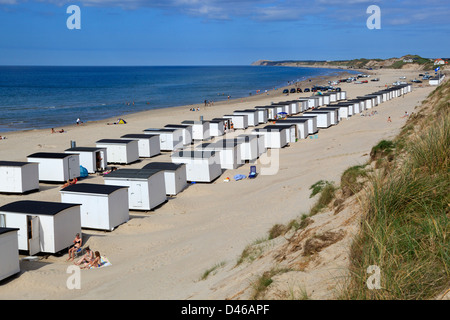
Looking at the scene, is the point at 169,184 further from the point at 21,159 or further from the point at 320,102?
the point at 320,102

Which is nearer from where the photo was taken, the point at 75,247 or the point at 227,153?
the point at 75,247

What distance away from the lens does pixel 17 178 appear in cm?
2288

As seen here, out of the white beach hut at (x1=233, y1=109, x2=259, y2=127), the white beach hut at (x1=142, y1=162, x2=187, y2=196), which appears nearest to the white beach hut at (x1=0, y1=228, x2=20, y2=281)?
the white beach hut at (x1=142, y1=162, x2=187, y2=196)

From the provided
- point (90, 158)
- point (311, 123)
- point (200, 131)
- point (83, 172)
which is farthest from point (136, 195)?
point (311, 123)

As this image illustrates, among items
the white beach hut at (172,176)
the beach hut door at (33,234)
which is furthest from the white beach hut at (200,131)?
the beach hut door at (33,234)

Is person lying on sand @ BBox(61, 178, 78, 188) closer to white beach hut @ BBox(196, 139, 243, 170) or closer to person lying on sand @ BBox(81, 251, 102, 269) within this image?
white beach hut @ BBox(196, 139, 243, 170)

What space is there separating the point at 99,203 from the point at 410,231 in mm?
13376

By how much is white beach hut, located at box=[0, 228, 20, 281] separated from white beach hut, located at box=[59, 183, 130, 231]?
14.5 ft

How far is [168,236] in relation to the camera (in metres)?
16.6

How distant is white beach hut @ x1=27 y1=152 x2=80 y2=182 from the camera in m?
24.7

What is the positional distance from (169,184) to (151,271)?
9204mm

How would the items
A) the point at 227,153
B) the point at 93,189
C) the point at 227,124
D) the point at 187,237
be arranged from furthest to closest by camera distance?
the point at 227,124
the point at 227,153
the point at 93,189
the point at 187,237

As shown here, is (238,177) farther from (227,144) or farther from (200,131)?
(200,131)
